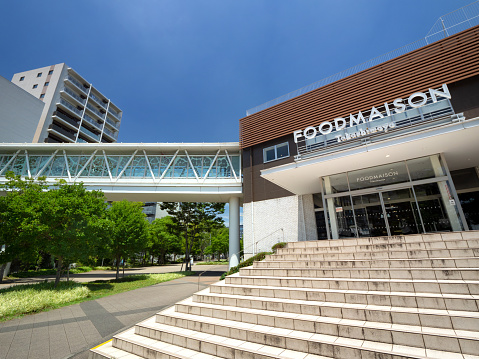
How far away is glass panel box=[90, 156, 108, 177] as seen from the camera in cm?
2162

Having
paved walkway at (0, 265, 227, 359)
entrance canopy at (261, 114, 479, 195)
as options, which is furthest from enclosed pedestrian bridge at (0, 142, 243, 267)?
paved walkway at (0, 265, 227, 359)

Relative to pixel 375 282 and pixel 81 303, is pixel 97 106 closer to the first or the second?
pixel 81 303

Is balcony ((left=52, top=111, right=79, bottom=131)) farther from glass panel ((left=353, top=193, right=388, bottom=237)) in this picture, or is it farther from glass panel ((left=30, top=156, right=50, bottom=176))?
glass panel ((left=353, top=193, right=388, bottom=237))

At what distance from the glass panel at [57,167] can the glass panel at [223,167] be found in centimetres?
1594

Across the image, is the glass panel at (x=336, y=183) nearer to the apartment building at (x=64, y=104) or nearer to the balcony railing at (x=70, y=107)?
the apartment building at (x=64, y=104)

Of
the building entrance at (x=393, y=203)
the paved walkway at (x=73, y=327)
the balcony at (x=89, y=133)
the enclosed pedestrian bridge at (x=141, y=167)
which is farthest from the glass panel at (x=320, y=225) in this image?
the balcony at (x=89, y=133)

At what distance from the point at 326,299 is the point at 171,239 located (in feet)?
126

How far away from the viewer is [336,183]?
12312mm

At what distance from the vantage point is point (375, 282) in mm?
5152

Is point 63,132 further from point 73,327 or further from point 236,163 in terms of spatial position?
point 73,327

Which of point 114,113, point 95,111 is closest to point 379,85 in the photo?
point 95,111

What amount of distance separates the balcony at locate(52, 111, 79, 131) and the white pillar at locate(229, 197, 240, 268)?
4373cm

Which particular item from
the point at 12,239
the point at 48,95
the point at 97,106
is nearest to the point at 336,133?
the point at 12,239

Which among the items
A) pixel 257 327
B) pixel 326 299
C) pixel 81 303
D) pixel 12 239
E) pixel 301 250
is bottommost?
pixel 81 303
